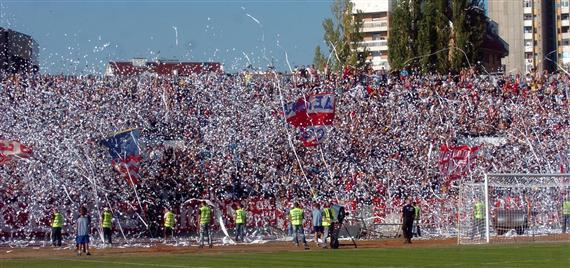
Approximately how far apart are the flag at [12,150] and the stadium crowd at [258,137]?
24 centimetres

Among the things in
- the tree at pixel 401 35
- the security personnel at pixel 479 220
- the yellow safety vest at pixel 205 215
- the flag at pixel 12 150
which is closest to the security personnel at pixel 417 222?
the security personnel at pixel 479 220

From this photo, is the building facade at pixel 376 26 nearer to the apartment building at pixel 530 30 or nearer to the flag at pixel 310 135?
the apartment building at pixel 530 30

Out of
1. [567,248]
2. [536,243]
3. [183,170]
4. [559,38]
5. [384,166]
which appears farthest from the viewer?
[559,38]

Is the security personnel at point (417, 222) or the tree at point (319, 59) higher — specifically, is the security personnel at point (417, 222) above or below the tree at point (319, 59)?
below

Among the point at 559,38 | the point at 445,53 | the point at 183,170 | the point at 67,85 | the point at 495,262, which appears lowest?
the point at 495,262

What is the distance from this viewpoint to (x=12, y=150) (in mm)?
40844

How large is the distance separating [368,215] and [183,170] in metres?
7.50

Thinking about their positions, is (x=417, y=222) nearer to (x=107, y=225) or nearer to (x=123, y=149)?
(x=123, y=149)

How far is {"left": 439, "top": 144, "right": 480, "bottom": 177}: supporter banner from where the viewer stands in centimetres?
4947

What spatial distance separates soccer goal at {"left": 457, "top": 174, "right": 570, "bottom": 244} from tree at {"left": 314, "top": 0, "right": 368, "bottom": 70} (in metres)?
32.5

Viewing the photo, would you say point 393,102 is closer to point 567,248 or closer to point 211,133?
point 211,133

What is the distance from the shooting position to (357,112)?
52.4 meters

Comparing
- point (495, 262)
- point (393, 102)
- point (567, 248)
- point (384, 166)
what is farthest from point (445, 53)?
point (495, 262)

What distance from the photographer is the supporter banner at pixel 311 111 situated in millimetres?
48750
